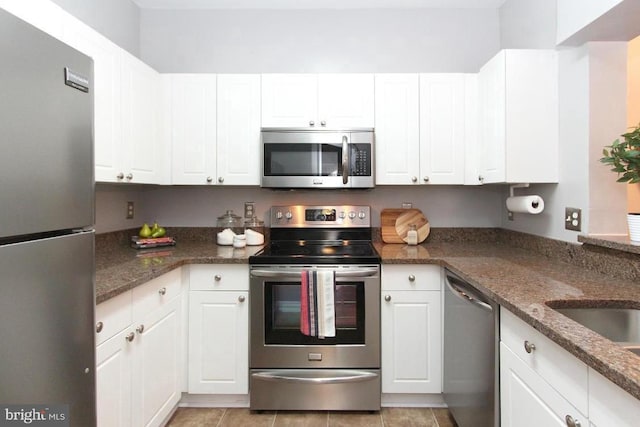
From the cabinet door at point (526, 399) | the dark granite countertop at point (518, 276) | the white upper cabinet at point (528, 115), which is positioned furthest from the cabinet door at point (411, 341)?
the white upper cabinet at point (528, 115)

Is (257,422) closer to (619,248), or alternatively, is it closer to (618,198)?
(619,248)

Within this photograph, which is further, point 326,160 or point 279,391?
point 326,160

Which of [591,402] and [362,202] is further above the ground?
[362,202]

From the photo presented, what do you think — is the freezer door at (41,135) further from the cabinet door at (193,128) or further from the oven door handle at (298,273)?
the cabinet door at (193,128)

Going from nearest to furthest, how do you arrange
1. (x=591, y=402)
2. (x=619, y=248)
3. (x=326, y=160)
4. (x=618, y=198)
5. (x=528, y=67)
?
(x=591, y=402) < (x=619, y=248) < (x=618, y=198) < (x=528, y=67) < (x=326, y=160)

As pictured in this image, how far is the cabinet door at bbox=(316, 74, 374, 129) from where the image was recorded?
2.51 m

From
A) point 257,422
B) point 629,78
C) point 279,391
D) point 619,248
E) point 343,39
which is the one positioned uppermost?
point 343,39

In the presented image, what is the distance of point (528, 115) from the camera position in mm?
2105

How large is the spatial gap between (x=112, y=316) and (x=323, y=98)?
175 centimetres

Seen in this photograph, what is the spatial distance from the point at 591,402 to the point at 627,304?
0.55m

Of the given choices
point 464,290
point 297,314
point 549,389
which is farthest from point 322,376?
point 549,389

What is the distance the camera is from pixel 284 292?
7.12 ft

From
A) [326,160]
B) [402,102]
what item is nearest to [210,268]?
[326,160]

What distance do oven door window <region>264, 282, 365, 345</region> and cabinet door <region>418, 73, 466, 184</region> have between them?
36.6 inches
